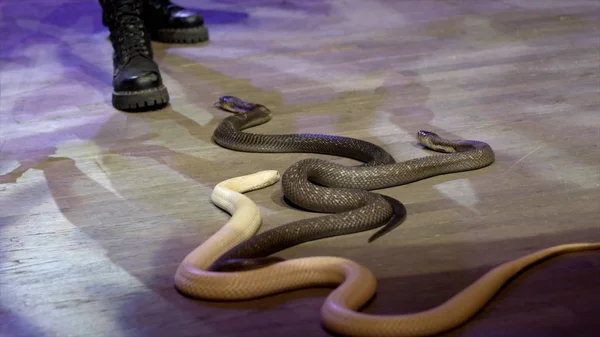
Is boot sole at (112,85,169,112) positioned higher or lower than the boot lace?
lower

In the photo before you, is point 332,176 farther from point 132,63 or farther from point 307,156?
point 132,63

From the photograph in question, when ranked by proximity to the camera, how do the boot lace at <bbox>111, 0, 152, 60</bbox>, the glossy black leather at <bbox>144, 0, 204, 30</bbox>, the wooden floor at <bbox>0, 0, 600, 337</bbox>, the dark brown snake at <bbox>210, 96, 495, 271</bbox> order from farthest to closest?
the glossy black leather at <bbox>144, 0, 204, 30</bbox> → the boot lace at <bbox>111, 0, 152, 60</bbox> → the dark brown snake at <bbox>210, 96, 495, 271</bbox> → the wooden floor at <bbox>0, 0, 600, 337</bbox>

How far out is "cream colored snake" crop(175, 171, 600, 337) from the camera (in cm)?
189

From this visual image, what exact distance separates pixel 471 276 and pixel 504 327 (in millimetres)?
275

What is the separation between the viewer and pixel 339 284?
2.14 meters

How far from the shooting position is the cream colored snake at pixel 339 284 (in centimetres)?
189

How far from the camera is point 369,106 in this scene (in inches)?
149

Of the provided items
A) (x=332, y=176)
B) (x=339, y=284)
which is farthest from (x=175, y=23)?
(x=339, y=284)

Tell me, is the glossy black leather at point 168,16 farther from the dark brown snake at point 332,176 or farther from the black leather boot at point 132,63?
the dark brown snake at point 332,176

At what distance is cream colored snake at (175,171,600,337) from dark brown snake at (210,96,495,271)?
59 mm

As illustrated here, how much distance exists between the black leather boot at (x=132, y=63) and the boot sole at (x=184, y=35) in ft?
3.02

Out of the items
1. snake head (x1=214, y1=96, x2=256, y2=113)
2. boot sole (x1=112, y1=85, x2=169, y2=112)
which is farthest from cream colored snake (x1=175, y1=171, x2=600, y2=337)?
boot sole (x1=112, y1=85, x2=169, y2=112)

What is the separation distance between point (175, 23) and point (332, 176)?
2574 mm

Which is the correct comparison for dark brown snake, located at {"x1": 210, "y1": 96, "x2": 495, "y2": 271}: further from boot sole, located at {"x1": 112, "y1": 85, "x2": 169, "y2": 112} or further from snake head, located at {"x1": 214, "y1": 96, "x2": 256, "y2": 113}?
boot sole, located at {"x1": 112, "y1": 85, "x2": 169, "y2": 112}
